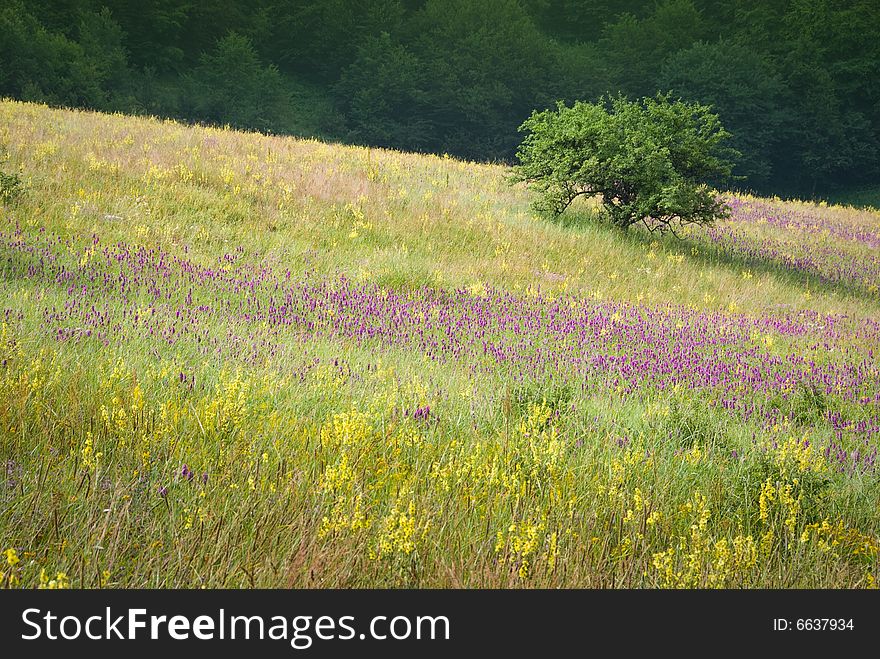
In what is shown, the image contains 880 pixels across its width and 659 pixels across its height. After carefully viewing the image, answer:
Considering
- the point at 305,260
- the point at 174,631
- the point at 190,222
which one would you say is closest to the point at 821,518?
the point at 174,631

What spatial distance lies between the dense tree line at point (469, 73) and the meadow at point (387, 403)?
3609cm

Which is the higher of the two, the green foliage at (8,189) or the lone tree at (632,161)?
the lone tree at (632,161)

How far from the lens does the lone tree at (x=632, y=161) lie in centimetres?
1444

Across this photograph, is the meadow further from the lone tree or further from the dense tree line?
the dense tree line

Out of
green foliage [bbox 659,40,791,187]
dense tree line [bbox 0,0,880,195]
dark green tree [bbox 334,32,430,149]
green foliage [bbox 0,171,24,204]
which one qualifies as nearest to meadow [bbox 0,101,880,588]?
green foliage [bbox 0,171,24,204]

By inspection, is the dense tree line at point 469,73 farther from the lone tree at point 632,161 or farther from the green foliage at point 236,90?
the lone tree at point 632,161

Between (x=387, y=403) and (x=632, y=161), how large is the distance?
1217cm

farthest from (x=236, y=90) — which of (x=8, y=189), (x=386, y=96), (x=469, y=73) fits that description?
(x=8, y=189)

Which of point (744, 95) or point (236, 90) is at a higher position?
point (744, 95)

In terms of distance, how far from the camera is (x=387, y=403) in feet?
13.1

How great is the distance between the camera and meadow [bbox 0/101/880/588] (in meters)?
2.45

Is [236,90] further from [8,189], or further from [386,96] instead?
[8,189]

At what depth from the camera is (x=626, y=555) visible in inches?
106

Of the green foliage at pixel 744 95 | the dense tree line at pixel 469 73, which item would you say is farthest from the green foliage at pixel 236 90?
the green foliage at pixel 744 95
